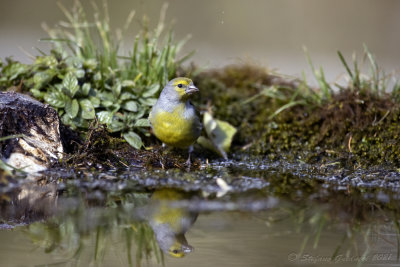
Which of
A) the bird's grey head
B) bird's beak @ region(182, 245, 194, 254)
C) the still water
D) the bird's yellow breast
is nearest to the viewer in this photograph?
the still water

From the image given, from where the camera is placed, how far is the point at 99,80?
22.5 feet

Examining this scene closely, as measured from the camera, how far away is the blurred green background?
12023 millimetres

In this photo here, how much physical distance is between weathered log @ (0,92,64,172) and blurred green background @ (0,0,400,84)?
5832 mm

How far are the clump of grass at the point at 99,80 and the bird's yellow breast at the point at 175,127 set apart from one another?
15.0 inches

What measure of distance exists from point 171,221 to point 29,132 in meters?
2.34

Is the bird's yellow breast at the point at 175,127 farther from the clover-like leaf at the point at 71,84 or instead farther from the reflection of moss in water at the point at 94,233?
the reflection of moss in water at the point at 94,233

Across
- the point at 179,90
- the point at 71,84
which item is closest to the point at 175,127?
the point at 179,90

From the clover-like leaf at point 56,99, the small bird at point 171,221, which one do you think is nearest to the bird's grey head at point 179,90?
the clover-like leaf at point 56,99

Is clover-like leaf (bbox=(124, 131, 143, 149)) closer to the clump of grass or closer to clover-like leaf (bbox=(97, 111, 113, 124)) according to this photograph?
the clump of grass

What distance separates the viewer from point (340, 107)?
700 centimetres

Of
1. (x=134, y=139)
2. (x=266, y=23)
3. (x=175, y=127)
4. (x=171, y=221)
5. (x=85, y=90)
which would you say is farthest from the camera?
(x=266, y=23)

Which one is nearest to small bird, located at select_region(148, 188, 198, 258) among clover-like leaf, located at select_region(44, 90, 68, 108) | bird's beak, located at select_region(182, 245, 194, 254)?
bird's beak, located at select_region(182, 245, 194, 254)

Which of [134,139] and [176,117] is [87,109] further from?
[176,117]

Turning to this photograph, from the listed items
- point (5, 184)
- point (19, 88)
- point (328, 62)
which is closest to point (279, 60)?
point (328, 62)
